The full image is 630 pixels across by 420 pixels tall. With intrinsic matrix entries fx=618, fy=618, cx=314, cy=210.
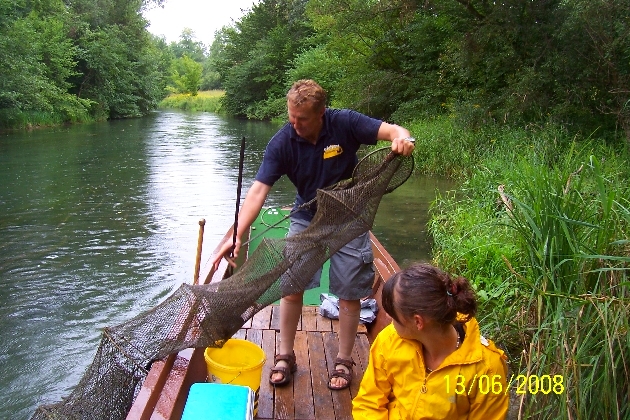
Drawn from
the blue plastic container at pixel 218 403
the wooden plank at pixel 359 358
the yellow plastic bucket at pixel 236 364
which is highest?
the blue plastic container at pixel 218 403

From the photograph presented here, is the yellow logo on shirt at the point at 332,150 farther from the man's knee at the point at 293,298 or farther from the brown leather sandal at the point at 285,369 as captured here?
the brown leather sandal at the point at 285,369

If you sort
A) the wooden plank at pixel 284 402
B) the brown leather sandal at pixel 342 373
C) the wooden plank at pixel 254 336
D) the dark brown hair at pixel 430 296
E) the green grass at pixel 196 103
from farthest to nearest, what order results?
1. the green grass at pixel 196 103
2. the wooden plank at pixel 254 336
3. the brown leather sandal at pixel 342 373
4. the wooden plank at pixel 284 402
5. the dark brown hair at pixel 430 296

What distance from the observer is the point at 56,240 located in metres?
8.62

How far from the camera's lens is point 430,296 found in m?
2.12

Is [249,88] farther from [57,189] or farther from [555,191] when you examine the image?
[555,191]

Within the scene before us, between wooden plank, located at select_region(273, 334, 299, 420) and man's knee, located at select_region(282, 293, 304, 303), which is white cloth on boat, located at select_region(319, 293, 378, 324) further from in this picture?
man's knee, located at select_region(282, 293, 304, 303)

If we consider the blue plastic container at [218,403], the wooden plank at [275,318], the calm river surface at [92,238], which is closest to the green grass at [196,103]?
the calm river surface at [92,238]

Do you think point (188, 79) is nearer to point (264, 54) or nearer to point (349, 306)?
point (264, 54)

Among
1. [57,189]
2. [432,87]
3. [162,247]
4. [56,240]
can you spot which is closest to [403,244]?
[162,247]


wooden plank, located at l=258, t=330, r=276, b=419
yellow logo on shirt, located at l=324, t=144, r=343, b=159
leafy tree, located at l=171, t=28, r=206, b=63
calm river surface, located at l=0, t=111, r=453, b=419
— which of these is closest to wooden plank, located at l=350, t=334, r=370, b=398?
wooden plank, located at l=258, t=330, r=276, b=419

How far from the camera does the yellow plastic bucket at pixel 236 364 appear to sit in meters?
2.93

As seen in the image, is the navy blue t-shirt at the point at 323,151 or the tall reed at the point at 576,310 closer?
the tall reed at the point at 576,310

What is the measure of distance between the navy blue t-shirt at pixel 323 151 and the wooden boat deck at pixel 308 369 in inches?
40.8

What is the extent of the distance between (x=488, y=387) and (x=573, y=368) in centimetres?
55
